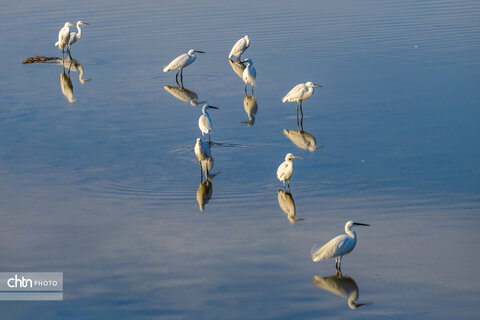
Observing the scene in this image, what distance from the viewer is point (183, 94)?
20.3 metres

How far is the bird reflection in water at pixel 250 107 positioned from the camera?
57.5 ft

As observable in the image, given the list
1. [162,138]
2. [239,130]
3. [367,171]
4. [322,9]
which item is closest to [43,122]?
[162,138]

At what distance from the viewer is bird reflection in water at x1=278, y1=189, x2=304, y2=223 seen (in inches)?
478

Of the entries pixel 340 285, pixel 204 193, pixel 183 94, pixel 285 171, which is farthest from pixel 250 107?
pixel 340 285

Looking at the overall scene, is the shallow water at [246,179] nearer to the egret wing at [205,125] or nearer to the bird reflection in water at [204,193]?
the bird reflection in water at [204,193]

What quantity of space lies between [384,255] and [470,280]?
4.05ft

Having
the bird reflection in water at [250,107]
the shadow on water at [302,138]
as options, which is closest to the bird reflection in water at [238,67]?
the bird reflection in water at [250,107]

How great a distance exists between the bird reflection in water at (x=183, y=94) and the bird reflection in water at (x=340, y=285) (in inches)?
387

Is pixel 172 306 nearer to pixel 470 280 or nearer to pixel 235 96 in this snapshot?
pixel 470 280

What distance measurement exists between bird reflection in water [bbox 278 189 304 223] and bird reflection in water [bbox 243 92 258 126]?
4374mm

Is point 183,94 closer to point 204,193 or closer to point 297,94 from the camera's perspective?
point 297,94

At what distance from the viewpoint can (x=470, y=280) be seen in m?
9.94

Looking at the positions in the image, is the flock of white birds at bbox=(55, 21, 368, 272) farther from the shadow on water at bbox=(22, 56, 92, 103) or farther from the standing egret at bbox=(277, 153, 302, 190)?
the shadow on water at bbox=(22, 56, 92, 103)

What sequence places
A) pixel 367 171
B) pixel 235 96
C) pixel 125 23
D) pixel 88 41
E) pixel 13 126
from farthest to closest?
pixel 125 23
pixel 88 41
pixel 235 96
pixel 13 126
pixel 367 171
